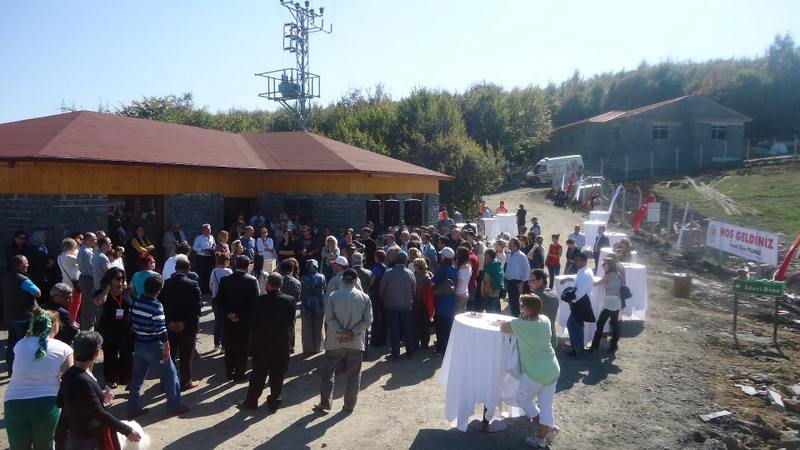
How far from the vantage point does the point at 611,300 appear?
28.8ft

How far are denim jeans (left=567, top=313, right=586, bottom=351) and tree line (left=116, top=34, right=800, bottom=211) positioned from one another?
1879 cm

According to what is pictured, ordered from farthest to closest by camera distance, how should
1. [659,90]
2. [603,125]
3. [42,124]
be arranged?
1. [659,90]
2. [603,125]
3. [42,124]

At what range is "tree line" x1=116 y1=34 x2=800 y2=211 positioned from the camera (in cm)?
2905

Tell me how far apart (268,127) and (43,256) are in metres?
42.8

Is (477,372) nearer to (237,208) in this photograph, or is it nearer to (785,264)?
(785,264)

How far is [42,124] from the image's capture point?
13.1 metres

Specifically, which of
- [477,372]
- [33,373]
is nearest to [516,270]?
[477,372]

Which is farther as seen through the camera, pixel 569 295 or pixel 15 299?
pixel 569 295

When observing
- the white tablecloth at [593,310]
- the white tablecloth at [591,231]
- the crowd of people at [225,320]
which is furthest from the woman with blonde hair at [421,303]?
the white tablecloth at [591,231]

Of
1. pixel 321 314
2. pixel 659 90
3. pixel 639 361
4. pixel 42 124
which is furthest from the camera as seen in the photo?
pixel 659 90

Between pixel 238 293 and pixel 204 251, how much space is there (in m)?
4.57

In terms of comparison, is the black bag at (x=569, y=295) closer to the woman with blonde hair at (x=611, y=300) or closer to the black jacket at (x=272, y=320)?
the woman with blonde hair at (x=611, y=300)

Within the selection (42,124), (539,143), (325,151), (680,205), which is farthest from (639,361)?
(539,143)

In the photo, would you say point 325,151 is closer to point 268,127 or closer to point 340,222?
point 340,222
